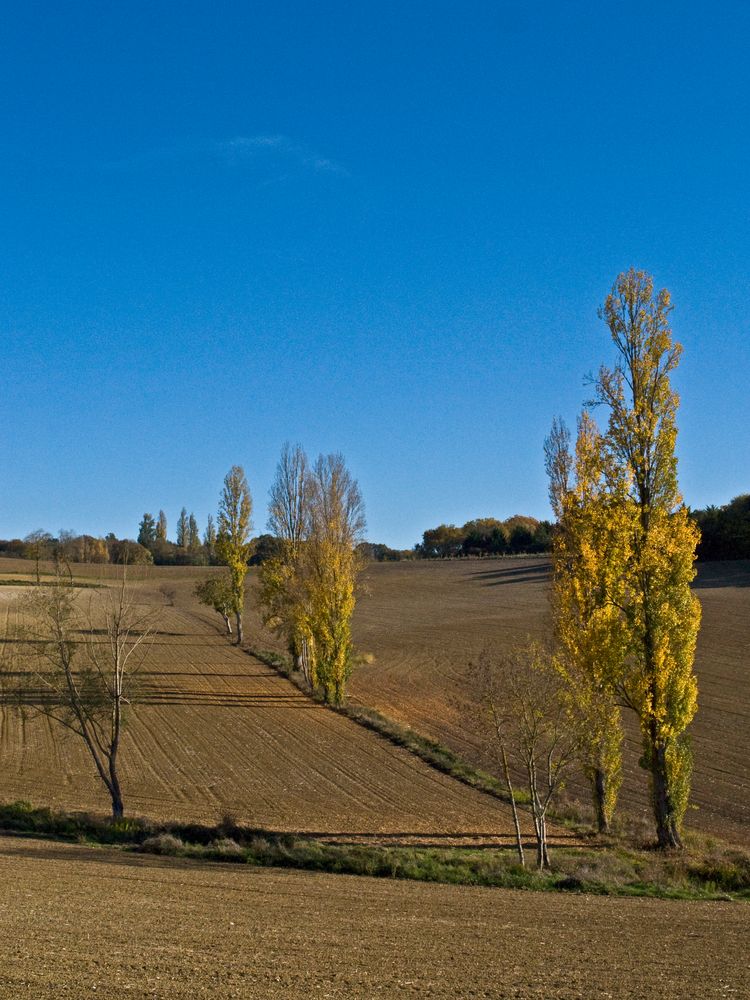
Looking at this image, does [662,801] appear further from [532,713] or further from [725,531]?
[725,531]

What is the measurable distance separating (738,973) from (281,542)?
150 feet

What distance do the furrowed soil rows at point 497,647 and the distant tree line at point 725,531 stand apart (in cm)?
328

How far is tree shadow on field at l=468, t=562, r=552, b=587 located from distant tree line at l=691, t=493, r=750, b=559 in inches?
719

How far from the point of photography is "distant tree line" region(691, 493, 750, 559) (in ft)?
330

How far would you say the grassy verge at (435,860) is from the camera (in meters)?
20.0

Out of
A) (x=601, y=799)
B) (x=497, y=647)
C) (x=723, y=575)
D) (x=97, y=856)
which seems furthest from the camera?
(x=723, y=575)

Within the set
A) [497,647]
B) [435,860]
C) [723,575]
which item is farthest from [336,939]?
[723,575]

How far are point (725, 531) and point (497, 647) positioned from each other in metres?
50.7

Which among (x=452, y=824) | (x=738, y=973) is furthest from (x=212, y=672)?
(x=738, y=973)

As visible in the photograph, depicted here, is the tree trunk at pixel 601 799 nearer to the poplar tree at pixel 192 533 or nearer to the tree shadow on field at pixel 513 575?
the tree shadow on field at pixel 513 575

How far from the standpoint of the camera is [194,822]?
84.1ft

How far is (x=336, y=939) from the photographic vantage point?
533 inches

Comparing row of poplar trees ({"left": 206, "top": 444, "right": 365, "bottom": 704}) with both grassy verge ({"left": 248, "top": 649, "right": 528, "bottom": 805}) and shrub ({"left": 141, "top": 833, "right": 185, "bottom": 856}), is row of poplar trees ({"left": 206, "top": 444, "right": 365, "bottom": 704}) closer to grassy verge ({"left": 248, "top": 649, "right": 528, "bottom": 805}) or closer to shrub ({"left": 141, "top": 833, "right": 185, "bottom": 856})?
grassy verge ({"left": 248, "top": 649, "right": 528, "bottom": 805})

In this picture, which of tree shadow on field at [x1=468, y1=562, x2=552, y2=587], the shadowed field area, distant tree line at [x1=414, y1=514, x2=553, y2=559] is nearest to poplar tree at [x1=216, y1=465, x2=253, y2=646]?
the shadowed field area
